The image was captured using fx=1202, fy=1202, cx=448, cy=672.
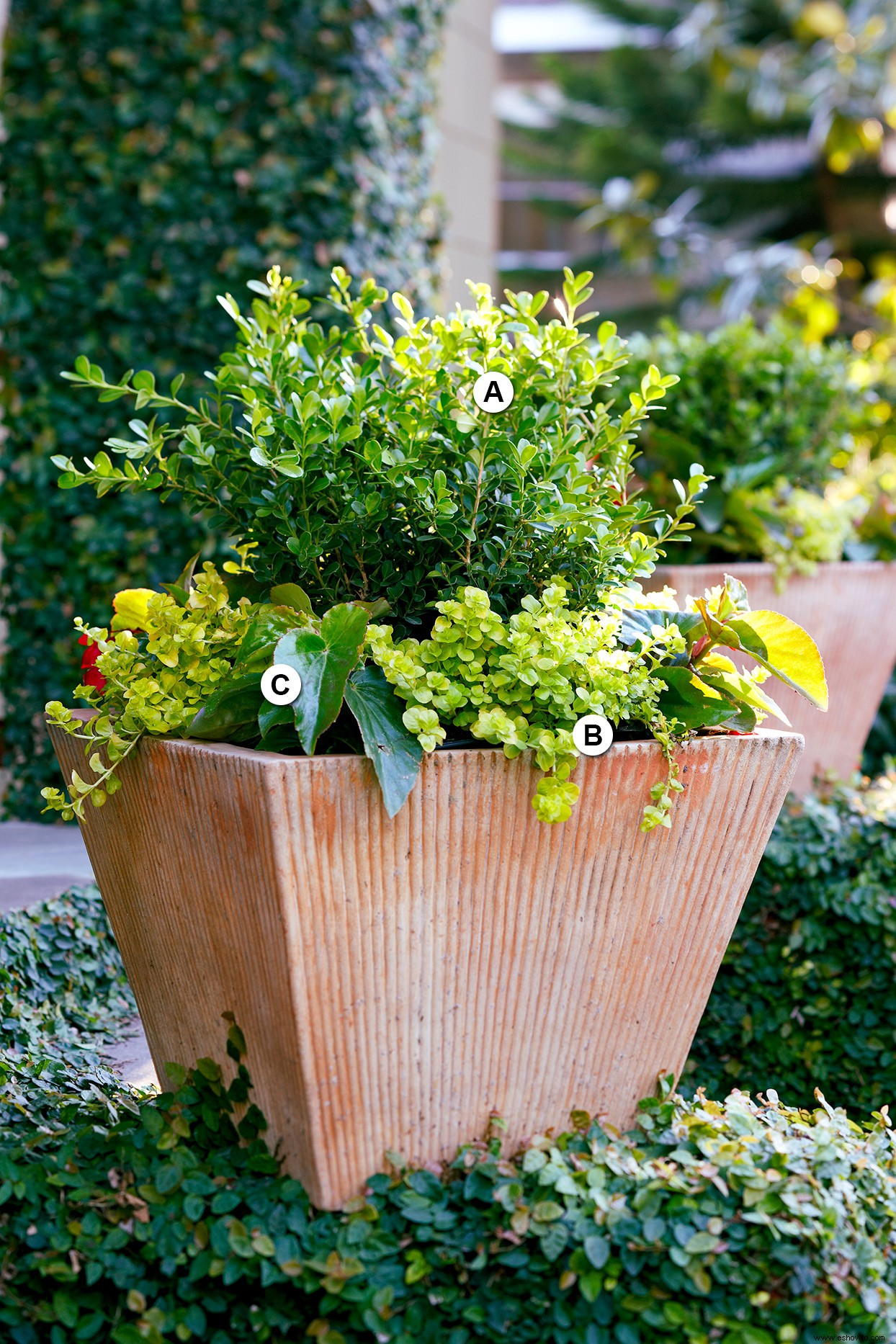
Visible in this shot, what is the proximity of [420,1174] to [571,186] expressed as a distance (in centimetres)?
2057

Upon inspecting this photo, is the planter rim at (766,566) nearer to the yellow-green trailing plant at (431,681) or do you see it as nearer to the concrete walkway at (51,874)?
the yellow-green trailing plant at (431,681)

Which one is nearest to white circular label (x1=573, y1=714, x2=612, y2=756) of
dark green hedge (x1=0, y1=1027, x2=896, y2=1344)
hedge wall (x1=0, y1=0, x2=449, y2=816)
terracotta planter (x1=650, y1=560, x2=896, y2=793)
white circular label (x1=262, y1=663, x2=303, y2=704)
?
white circular label (x1=262, y1=663, x2=303, y2=704)

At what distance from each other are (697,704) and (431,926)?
52cm

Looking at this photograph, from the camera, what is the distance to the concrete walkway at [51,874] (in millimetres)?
2330

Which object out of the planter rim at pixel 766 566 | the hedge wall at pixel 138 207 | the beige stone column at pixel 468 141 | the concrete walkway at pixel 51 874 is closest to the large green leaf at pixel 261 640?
the concrete walkway at pixel 51 874

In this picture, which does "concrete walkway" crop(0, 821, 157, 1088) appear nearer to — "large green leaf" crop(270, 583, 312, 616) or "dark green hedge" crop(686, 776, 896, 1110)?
"large green leaf" crop(270, 583, 312, 616)

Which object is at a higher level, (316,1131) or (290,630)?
(290,630)

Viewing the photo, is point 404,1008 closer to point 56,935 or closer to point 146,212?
point 56,935

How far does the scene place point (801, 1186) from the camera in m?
1.63

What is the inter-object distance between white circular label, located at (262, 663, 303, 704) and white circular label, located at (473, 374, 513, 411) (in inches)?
19.3

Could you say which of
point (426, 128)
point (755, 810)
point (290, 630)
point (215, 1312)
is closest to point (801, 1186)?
point (755, 810)

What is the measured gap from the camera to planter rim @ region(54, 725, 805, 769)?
1570 millimetres

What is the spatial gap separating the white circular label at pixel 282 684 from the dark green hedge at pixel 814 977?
65.7 inches

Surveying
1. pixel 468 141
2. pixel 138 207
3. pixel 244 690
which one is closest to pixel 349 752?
pixel 244 690
